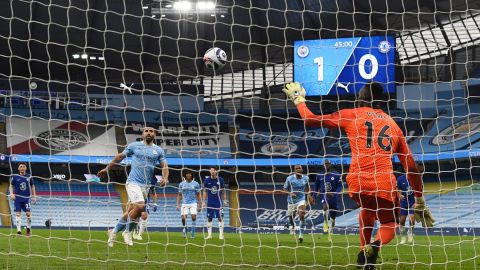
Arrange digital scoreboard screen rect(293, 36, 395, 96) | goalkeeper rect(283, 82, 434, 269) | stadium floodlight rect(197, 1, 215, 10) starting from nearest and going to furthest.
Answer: goalkeeper rect(283, 82, 434, 269)
digital scoreboard screen rect(293, 36, 395, 96)
stadium floodlight rect(197, 1, 215, 10)

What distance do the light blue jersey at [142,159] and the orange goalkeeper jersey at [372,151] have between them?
4.52 m

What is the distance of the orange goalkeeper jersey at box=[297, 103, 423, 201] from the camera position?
7.80m

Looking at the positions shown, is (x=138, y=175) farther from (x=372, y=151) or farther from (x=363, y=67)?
(x=363, y=67)

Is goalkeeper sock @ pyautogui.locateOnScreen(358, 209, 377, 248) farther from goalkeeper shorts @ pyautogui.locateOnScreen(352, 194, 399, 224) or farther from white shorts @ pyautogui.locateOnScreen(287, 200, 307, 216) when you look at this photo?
white shorts @ pyautogui.locateOnScreen(287, 200, 307, 216)

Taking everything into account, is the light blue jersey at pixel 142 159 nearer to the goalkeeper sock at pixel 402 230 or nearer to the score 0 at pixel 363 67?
the goalkeeper sock at pixel 402 230

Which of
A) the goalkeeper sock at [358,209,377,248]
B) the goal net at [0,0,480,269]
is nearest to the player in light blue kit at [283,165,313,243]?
the goalkeeper sock at [358,209,377,248]

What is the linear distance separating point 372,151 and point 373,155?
62 mm

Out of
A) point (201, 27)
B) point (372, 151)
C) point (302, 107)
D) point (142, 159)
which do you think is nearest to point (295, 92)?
point (302, 107)

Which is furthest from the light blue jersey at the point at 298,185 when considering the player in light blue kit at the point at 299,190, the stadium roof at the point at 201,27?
the stadium roof at the point at 201,27

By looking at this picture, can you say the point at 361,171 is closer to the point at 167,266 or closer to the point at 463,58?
the point at 167,266

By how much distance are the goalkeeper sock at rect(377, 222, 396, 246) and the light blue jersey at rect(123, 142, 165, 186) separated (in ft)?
15.8

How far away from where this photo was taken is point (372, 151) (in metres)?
7.93

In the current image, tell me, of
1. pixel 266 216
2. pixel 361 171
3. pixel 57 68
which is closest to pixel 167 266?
pixel 361 171

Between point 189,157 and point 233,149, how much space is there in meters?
2.17
